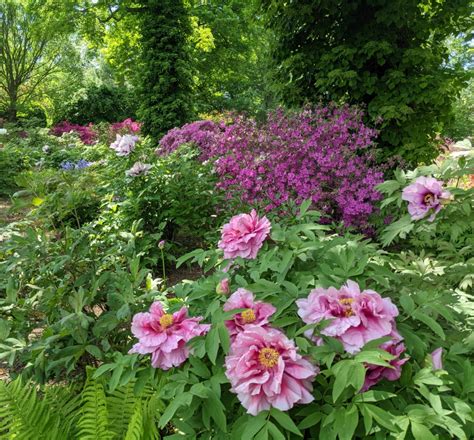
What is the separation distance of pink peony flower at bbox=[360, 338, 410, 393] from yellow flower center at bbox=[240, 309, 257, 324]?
306mm

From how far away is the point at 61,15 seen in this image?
1295cm

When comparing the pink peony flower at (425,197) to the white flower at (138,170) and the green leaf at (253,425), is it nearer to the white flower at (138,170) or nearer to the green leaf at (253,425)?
the green leaf at (253,425)

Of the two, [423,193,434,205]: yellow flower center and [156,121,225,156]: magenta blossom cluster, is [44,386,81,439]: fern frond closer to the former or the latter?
[423,193,434,205]: yellow flower center

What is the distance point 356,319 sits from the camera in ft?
3.10

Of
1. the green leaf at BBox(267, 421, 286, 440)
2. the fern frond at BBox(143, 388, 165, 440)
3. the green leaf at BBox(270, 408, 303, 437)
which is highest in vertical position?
the green leaf at BBox(270, 408, 303, 437)

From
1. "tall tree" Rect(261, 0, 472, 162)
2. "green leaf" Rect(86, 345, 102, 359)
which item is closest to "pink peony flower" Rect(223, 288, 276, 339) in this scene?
"green leaf" Rect(86, 345, 102, 359)

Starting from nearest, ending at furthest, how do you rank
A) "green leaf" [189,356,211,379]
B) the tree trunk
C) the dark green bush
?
"green leaf" [189,356,211,379]
the dark green bush
the tree trunk

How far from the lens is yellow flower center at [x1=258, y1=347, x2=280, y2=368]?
36.1 inches

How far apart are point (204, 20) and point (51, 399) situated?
1653 cm

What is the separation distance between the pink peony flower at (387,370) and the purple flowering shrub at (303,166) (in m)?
2.25

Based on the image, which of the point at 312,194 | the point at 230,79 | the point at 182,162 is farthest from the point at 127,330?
the point at 230,79

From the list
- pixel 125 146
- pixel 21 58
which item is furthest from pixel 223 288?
pixel 21 58

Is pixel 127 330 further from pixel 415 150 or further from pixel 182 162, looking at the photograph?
pixel 415 150

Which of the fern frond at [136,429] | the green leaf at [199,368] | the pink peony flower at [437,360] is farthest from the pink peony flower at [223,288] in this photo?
the pink peony flower at [437,360]
